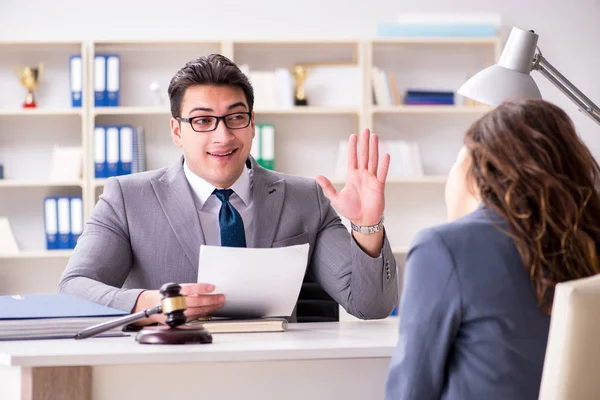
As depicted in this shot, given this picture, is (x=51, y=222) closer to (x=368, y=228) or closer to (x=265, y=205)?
(x=265, y=205)

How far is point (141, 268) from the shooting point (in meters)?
2.15

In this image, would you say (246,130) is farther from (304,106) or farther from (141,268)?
(304,106)

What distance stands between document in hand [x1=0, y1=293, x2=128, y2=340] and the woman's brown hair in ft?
2.64

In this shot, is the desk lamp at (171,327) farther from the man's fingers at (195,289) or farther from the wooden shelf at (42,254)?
the wooden shelf at (42,254)

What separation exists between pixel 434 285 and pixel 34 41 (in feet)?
12.6

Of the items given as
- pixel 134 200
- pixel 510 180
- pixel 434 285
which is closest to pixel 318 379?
pixel 434 285

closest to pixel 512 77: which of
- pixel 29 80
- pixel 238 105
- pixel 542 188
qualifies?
pixel 238 105

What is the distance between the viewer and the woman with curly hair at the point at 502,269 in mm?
1147

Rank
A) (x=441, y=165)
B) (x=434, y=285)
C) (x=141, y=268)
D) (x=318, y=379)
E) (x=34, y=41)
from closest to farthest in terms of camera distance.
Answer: (x=434, y=285) < (x=318, y=379) < (x=141, y=268) < (x=34, y=41) < (x=441, y=165)

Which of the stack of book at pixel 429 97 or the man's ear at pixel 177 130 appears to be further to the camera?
the stack of book at pixel 429 97

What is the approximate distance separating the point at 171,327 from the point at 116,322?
10 cm

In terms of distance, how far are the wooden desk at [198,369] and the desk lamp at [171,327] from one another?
28mm

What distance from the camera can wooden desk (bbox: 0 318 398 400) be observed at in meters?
1.35

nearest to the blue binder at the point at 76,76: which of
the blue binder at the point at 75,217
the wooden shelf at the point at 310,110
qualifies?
the blue binder at the point at 75,217
